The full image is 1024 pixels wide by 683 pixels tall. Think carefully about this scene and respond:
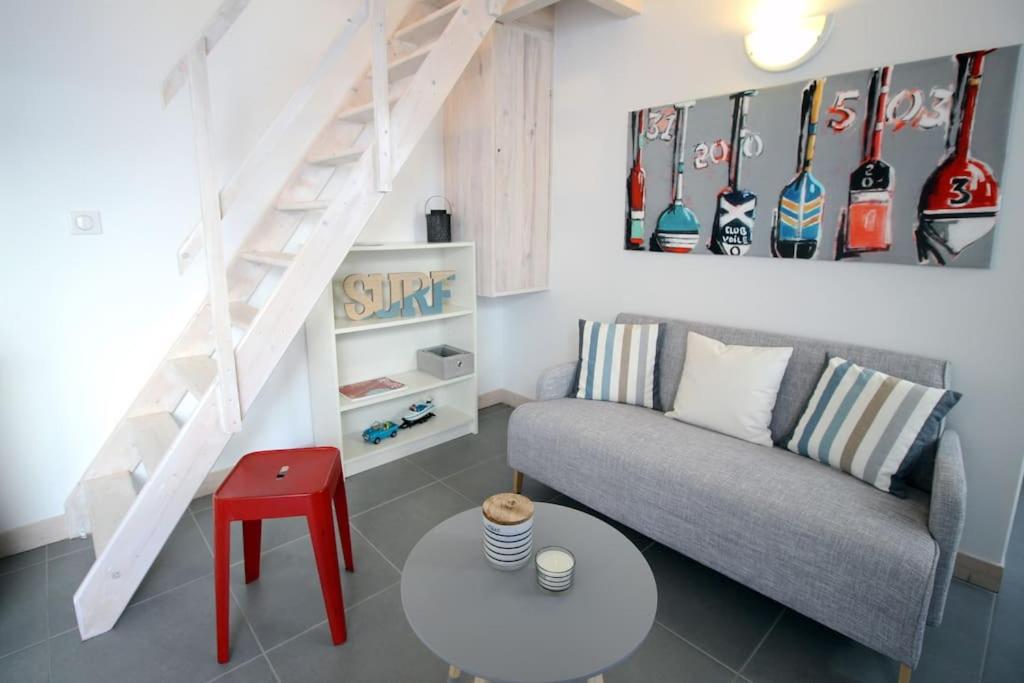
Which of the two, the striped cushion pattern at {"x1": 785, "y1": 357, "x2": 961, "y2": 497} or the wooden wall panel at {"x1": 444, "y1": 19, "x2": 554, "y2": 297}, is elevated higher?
the wooden wall panel at {"x1": 444, "y1": 19, "x2": 554, "y2": 297}

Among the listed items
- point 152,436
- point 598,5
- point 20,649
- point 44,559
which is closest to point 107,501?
point 152,436

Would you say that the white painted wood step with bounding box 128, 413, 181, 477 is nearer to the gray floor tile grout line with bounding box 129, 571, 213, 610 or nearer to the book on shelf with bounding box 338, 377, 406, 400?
the gray floor tile grout line with bounding box 129, 571, 213, 610

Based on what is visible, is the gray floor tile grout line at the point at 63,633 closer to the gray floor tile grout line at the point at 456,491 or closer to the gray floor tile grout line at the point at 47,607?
the gray floor tile grout line at the point at 47,607

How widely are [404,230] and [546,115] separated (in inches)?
42.0

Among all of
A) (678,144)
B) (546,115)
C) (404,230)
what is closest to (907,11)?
(678,144)

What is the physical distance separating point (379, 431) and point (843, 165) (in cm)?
251

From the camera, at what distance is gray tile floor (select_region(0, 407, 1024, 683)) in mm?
1572

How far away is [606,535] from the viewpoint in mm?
1509

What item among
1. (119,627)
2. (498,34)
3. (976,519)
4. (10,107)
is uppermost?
(498,34)

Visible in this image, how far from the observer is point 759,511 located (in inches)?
65.9

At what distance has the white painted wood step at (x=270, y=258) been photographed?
6.81ft

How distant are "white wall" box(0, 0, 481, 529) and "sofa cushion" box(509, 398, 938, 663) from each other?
1760mm

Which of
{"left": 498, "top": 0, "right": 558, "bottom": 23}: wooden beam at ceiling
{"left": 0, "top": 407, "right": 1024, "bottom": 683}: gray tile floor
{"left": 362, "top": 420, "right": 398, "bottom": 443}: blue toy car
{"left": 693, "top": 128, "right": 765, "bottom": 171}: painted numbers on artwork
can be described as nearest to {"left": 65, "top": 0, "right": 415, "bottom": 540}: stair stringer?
{"left": 0, "top": 407, "right": 1024, "bottom": 683}: gray tile floor

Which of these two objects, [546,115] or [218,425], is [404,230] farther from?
[218,425]
